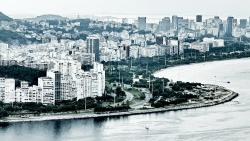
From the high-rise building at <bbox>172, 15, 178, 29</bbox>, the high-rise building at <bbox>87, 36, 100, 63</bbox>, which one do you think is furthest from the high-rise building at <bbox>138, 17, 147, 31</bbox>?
the high-rise building at <bbox>87, 36, 100, 63</bbox>

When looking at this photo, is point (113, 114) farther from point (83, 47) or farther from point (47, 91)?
point (83, 47)

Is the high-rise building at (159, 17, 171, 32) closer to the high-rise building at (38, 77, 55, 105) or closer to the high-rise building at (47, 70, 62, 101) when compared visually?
the high-rise building at (47, 70, 62, 101)

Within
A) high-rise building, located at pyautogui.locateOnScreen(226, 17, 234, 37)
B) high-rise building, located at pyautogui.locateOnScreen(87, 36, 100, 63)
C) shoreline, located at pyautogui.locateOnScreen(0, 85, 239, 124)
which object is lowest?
shoreline, located at pyautogui.locateOnScreen(0, 85, 239, 124)

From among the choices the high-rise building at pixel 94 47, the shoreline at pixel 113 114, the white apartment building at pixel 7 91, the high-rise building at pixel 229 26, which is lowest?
the shoreline at pixel 113 114

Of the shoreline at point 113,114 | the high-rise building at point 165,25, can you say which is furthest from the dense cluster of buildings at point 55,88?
the high-rise building at point 165,25

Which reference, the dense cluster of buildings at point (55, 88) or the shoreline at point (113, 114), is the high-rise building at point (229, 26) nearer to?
the shoreline at point (113, 114)

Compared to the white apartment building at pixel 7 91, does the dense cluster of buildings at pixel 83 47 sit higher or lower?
higher

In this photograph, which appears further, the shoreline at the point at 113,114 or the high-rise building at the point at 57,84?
the high-rise building at the point at 57,84

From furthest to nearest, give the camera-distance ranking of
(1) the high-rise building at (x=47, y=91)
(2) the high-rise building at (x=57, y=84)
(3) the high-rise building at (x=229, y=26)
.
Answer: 1. (3) the high-rise building at (x=229, y=26)
2. (2) the high-rise building at (x=57, y=84)
3. (1) the high-rise building at (x=47, y=91)

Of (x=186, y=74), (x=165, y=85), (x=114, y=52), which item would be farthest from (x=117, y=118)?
(x=114, y=52)

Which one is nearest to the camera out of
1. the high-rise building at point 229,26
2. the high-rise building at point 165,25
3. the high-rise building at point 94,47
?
the high-rise building at point 94,47

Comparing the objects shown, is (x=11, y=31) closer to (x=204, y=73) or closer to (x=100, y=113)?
(x=204, y=73)
